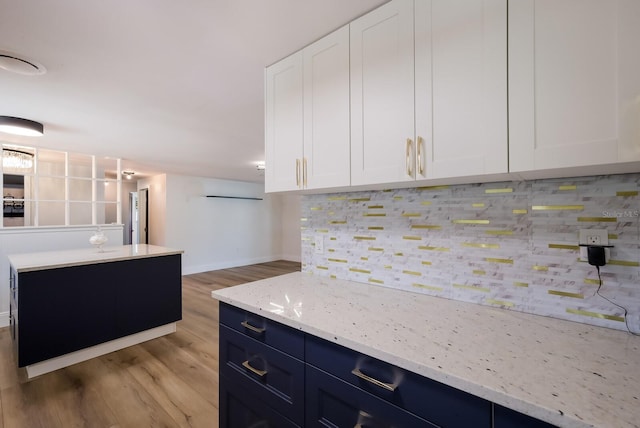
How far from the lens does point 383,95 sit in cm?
122

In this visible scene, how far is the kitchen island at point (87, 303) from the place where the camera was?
2.26m

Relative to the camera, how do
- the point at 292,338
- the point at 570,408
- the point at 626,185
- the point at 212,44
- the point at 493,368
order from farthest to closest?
the point at 212,44, the point at 292,338, the point at 626,185, the point at 493,368, the point at 570,408

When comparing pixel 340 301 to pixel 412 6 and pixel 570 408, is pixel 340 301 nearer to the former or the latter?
pixel 570 408

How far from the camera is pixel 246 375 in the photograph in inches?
51.2

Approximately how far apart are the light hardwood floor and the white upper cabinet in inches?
66.2

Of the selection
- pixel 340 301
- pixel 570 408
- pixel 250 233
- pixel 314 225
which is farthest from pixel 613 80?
pixel 250 233

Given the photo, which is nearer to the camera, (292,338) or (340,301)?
(292,338)

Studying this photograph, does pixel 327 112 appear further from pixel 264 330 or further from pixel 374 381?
pixel 374 381

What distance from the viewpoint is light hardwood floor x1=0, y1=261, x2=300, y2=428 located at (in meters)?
1.84

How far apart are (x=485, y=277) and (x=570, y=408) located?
0.66m

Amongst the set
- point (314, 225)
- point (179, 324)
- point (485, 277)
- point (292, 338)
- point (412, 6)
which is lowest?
point (179, 324)

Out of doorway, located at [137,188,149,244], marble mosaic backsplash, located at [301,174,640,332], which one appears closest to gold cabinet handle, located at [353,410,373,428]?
marble mosaic backsplash, located at [301,174,640,332]

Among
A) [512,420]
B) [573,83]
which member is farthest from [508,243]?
[512,420]

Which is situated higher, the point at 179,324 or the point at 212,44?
the point at 212,44
